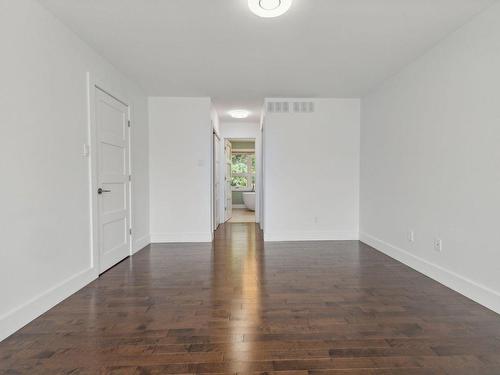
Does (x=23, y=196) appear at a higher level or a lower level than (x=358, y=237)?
higher

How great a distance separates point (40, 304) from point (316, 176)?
3.93 metres

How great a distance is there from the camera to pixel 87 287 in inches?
109

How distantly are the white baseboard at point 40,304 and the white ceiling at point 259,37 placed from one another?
2257 millimetres

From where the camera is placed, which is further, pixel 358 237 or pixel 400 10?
pixel 358 237

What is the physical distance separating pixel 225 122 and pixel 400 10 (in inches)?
189

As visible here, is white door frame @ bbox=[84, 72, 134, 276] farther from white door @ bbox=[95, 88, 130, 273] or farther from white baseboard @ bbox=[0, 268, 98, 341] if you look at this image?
white baseboard @ bbox=[0, 268, 98, 341]

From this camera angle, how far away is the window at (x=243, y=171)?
10883mm

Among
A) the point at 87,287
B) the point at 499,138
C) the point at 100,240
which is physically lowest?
the point at 87,287

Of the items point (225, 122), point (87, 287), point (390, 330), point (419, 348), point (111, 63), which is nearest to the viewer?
point (419, 348)

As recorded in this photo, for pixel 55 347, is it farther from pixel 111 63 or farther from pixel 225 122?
pixel 225 122

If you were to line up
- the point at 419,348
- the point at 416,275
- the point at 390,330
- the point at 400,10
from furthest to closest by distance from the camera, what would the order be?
the point at 416,275 < the point at 400,10 < the point at 390,330 < the point at 419,348

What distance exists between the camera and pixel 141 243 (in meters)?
4.32

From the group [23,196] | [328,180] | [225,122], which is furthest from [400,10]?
[225,122]

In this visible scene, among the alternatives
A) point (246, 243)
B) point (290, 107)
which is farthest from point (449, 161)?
point (246, 243)
